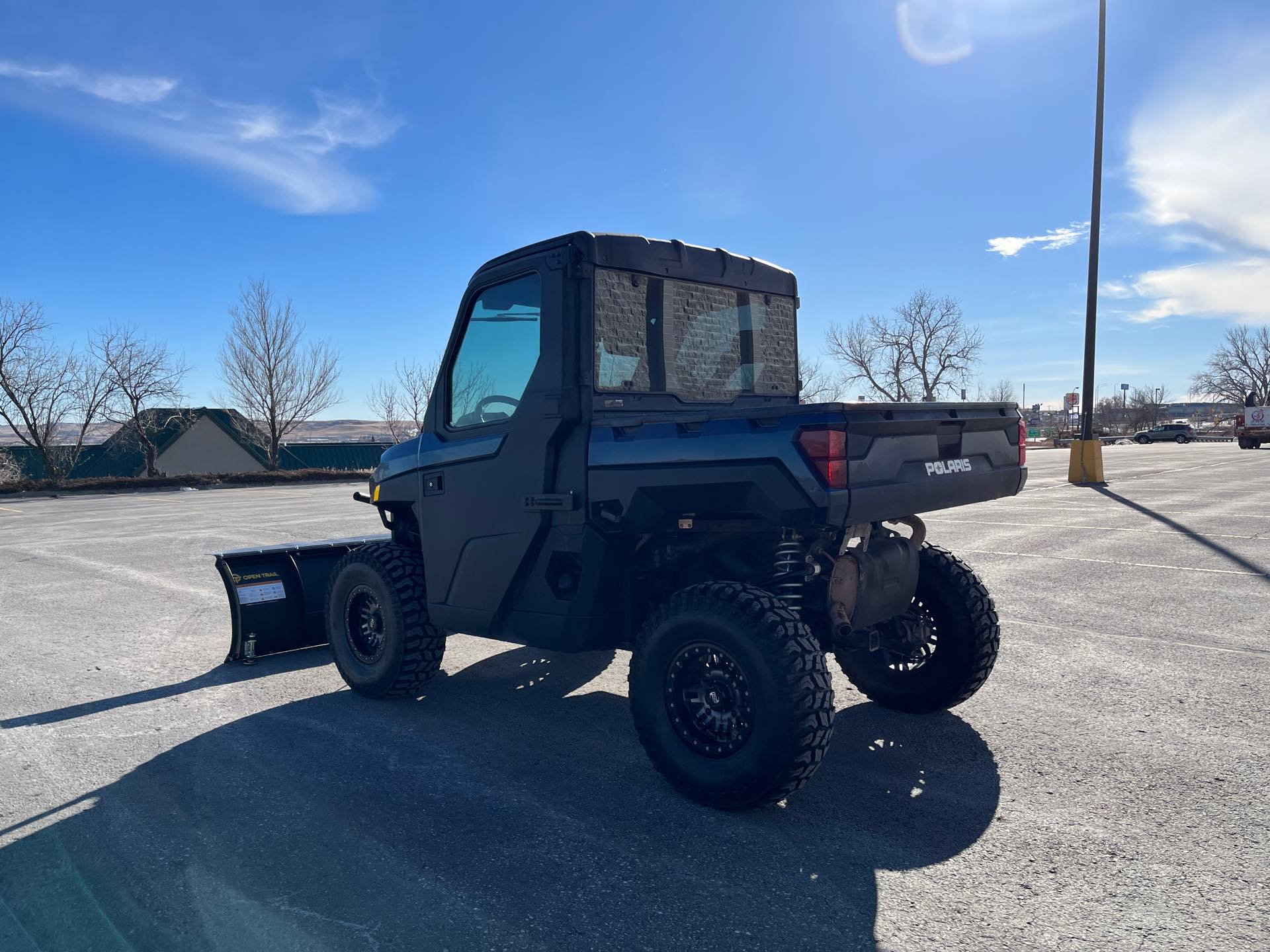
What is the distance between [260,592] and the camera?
6.16m

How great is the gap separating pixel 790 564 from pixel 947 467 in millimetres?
832

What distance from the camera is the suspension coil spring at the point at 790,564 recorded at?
3795mm

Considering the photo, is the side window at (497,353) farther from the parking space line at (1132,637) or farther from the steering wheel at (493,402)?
the parking space line at (1132,637)

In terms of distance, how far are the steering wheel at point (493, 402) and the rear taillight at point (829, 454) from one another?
5.43 ft

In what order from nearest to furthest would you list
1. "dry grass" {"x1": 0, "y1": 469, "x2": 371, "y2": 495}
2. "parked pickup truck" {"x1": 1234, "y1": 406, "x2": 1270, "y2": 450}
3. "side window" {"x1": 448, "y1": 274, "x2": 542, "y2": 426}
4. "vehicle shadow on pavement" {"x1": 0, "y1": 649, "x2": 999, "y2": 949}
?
"vehicle shadow on pavement" {"x1": 0, "y1": 649, "x2": 999, "y2": 949}, "side window" {"x1": 448, "y1": 274, "x2": 542, "y2": 426}, "dry grass" {"x1": 0, "y1": 469, "x2": 371, "y2": 495}, "parked pickup truck" {"x1": 1234, "y1": 406, "x2": 1270, "y2": 450}

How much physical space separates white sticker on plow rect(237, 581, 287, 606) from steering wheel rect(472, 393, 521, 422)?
2629mm

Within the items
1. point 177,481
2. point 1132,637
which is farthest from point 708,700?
point 177,481

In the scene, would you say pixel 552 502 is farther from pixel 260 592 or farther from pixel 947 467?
pixel 260 592

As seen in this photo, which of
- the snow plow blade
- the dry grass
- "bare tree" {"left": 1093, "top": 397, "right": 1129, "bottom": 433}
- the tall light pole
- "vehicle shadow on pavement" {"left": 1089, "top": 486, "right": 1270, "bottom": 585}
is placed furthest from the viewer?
"bare tree" {"left": 1093, "top": 397, "right": 1129, "bottom": 433}

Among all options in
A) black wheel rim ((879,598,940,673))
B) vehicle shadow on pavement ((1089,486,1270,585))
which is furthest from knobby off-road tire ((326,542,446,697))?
vehicle shadow on pavement ((1089,486,1270,585))

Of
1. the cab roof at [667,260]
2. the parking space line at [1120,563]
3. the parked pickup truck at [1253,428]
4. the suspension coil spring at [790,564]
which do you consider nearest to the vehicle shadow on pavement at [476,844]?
the suspension coil spring at [790,564]

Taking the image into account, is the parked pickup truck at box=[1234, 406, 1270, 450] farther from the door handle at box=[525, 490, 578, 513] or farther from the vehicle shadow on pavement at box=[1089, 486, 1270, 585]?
the door handle at box=[525, 490, 578, 513]

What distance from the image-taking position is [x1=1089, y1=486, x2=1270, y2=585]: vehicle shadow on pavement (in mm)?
8781

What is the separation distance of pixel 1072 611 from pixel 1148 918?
4974 mm
